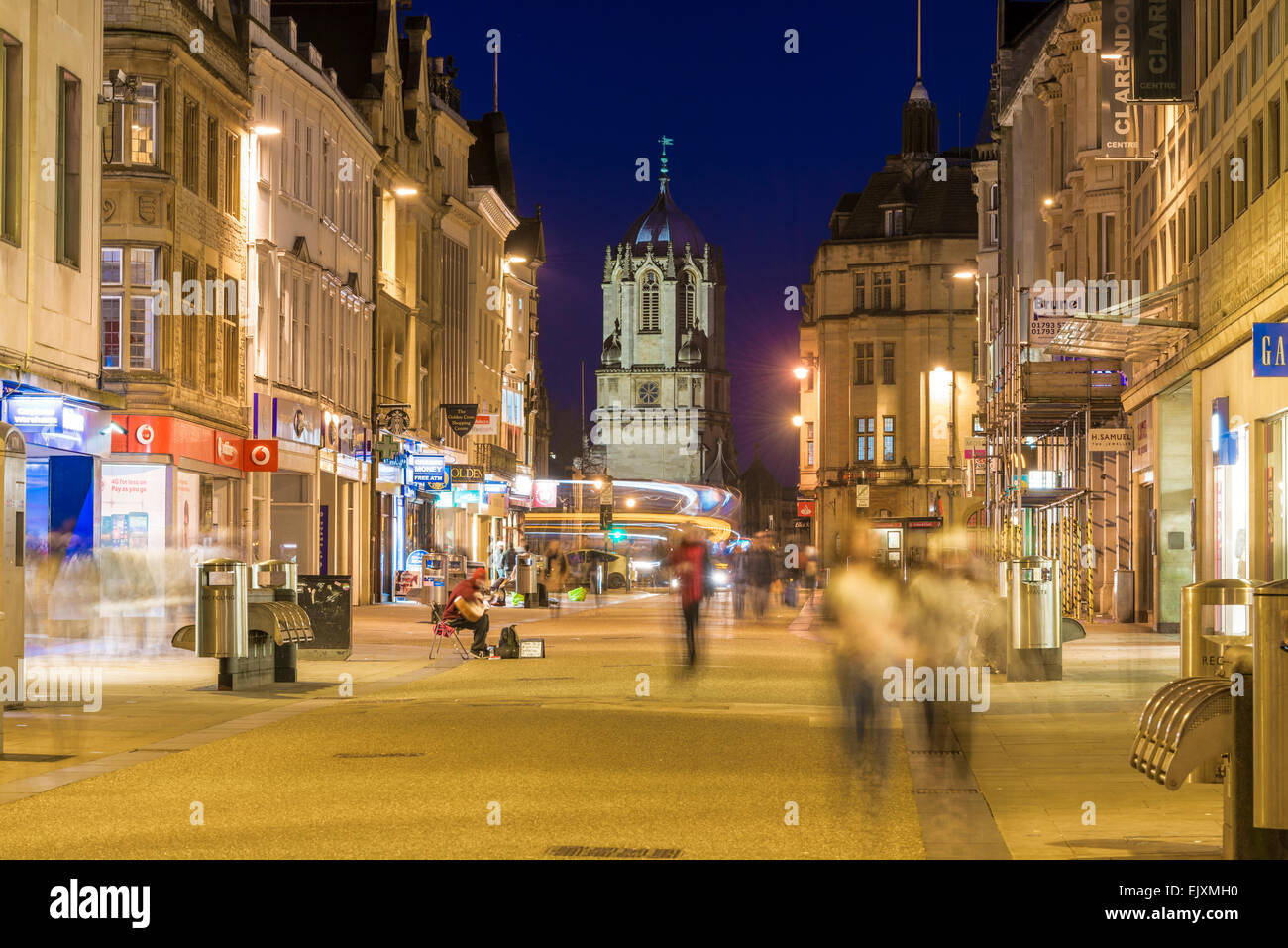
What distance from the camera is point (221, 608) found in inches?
763

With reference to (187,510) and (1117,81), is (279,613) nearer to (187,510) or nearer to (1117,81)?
(187,510)

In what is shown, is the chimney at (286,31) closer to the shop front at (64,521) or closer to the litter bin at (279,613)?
the shop front at (64,521)

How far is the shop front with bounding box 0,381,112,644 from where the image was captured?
27.0 metres

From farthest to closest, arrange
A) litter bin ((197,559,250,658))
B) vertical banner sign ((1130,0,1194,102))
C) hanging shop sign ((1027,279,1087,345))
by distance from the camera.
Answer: hanging shop sign ((1027,279,1087,345)), vertical banner sign ((1130,0,1194,102)), litter bin ((197,559,250,658))

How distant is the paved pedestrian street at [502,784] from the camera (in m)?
9.59

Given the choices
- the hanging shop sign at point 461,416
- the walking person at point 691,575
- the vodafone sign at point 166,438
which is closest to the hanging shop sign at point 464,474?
the hanging shop sign at point 461,416

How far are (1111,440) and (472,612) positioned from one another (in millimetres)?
15723

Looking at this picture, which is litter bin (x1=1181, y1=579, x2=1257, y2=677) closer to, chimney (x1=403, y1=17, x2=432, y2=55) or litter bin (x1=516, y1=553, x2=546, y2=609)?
litter bin (x1=516, y1=553, x2=546, y2=609)

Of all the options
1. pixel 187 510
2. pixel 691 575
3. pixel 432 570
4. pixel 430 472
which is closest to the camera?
pixel 691 575

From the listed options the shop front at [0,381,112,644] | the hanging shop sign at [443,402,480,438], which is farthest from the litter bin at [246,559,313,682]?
the hanging shop sign at [443,402,480,438]

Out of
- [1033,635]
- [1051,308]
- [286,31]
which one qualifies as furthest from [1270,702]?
[286,31]

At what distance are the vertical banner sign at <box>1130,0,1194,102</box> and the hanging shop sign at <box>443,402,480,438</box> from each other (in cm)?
3501
